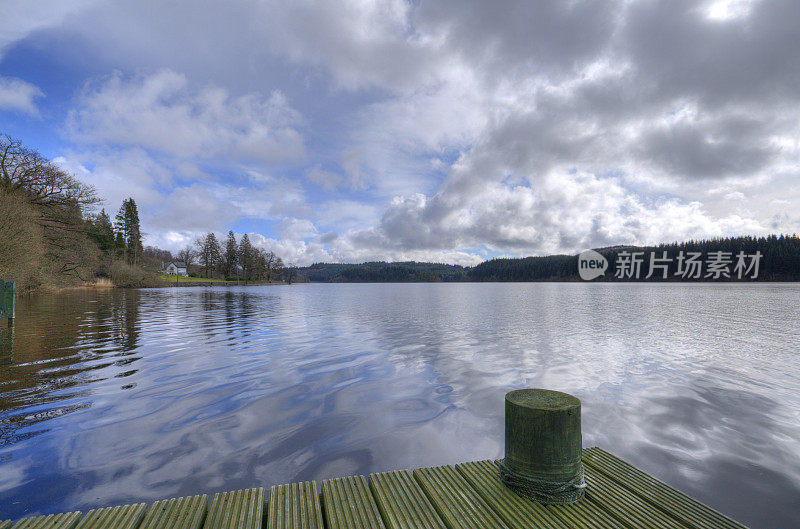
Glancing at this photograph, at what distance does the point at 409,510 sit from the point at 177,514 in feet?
7.16

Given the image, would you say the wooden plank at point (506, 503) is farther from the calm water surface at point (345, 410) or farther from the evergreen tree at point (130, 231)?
the evergreen tree at point (130, 231)

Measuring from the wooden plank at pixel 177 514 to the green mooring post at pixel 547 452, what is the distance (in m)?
3.13

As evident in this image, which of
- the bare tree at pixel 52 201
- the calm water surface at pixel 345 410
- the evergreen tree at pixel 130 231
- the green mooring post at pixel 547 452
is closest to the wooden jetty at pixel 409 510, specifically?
the green mooring post at pixel 547 452

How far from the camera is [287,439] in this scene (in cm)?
607

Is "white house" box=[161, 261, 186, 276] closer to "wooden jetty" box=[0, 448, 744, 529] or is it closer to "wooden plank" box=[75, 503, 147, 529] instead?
"wooden plank" box=[75, 503, 147, 529]

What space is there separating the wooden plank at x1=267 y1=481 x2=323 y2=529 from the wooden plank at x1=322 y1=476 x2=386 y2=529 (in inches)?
4.4

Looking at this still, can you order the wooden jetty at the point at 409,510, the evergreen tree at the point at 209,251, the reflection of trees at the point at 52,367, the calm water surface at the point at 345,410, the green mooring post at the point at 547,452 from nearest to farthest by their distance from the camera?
the wooden jetty at the point at 409,510 < the green mooring post at the point at 547,452 < the calm water surface at the point at 345,410 < the reflection of trees at the point at 52,367 < the evergreen tree at the point at 209,251

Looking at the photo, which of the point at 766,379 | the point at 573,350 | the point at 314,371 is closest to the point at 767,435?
the point at 766,379

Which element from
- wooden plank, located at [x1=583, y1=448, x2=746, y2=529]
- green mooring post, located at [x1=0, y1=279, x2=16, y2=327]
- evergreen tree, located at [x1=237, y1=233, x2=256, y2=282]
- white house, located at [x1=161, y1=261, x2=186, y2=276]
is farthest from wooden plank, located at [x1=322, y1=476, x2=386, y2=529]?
white house, located at [x1=161, y1=261, x2=186, y2=276]

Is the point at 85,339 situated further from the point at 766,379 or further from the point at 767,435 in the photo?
the point at 766,379

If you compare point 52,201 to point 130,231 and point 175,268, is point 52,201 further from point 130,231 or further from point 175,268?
point 175,268

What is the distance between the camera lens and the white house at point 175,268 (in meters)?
122

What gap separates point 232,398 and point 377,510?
582 cm

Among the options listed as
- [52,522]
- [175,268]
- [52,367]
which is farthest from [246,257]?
[52,522]
